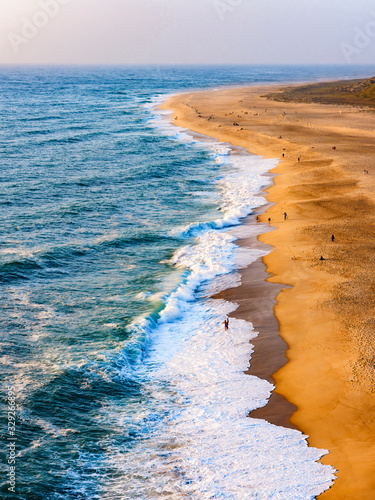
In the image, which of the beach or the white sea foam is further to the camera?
the beach

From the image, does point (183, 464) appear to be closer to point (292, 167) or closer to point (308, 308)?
point (308, 308)

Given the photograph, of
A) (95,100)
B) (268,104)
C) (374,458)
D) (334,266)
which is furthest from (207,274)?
(95,100)

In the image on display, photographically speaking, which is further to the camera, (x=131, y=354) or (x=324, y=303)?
(x=324, y=303)

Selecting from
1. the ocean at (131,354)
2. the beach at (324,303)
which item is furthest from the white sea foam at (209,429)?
the beach at (324,303)

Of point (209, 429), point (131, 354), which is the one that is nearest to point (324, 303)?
point (131, 354)

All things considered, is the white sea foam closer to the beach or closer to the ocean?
the ocean

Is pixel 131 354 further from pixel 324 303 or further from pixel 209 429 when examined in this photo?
pixel 324 303

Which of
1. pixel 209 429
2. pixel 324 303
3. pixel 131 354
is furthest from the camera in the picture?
pixel 324 303

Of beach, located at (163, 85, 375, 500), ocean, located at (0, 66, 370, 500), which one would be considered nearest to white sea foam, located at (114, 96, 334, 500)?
ocean, located at (0, 66, 370, 500)

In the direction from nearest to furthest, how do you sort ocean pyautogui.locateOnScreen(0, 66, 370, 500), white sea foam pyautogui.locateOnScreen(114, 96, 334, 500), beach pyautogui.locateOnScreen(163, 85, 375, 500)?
white sea foam pyautogui.locateOnScreen(114, 96, 334, 500) → ocean pyautogui.locateOnScreen(0, 66, 370, 500) → beach pyautogui.locateOnScreen(163, 85, 375, 500)
